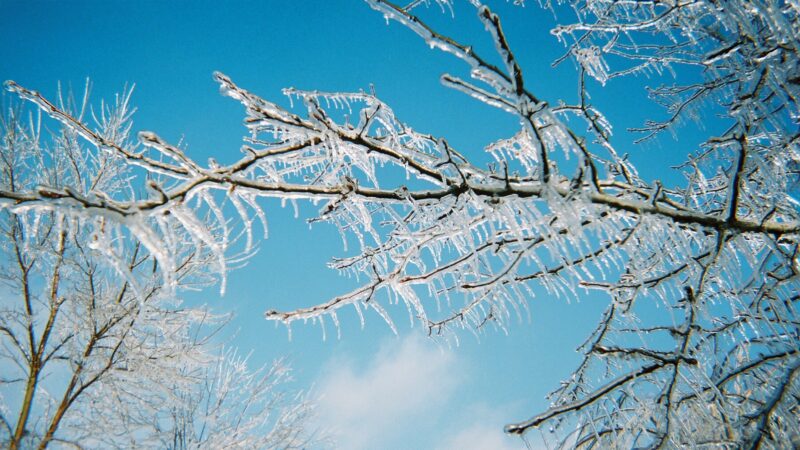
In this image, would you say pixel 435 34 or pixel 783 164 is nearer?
pixel 435 34

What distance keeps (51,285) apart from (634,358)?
7.12 metres

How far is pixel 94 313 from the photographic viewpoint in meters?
5.29

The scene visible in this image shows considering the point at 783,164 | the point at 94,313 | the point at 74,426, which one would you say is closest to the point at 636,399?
the point at 783,164

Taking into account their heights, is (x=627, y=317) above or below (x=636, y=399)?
above

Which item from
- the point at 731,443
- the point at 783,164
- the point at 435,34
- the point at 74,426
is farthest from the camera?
Answer: the point at 74,426

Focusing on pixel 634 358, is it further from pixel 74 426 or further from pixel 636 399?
pixel 74 426

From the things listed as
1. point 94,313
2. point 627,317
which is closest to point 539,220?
point 627,317

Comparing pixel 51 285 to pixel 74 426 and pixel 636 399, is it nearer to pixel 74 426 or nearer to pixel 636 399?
pixel 74 426

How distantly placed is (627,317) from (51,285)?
711 centimetres

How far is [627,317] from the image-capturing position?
2211 mm

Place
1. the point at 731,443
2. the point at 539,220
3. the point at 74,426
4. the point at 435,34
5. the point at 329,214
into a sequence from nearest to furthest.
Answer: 1. the point at 435,34
2. the point at 539,220
3. the point at 731,443
4. the point at 329,214
5. the point at 74,426

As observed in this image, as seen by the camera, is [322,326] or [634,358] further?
[322,326]

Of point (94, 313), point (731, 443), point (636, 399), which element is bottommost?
point (731, 443)

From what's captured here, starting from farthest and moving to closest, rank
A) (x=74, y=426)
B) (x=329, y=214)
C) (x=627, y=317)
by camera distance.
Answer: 1. (x=74, y=426)
2. (x=627, y=317)
3. (x=329, y=214)
